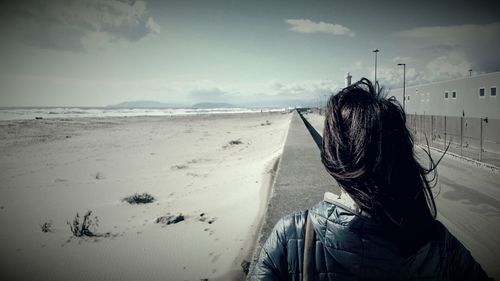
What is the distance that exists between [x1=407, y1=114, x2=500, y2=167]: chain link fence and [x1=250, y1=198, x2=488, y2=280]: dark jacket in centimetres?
1131

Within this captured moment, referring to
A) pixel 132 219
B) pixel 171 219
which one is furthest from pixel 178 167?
pixel 171 219

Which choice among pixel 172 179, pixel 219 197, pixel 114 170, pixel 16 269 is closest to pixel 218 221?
pixel 219 197

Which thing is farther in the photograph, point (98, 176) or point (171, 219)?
point (98, 176)

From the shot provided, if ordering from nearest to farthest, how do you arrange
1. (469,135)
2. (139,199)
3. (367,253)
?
(367,253) < (139,199) < (469,135)

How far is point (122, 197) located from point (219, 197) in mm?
2902

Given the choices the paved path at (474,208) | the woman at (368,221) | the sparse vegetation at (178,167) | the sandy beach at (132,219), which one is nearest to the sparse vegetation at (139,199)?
the sandy beach at (132,219)

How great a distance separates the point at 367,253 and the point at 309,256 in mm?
216

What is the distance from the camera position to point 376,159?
43.2 inches

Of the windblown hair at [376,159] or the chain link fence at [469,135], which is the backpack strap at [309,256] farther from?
the chain link fence at [469,135]

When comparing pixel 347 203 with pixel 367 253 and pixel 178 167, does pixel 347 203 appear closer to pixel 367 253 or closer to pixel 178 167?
pixel 367 253

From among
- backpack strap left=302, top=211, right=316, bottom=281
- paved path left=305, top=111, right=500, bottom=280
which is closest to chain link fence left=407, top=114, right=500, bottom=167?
paved path left=305, top=111, right=500, bottom=280

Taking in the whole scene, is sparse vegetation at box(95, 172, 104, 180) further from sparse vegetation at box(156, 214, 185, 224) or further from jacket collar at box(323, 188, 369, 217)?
jacket collar at box(323, 188, 369, 217)

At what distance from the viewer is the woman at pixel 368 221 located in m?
1.02

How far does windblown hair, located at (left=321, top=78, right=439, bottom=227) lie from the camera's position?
3.58 ft
